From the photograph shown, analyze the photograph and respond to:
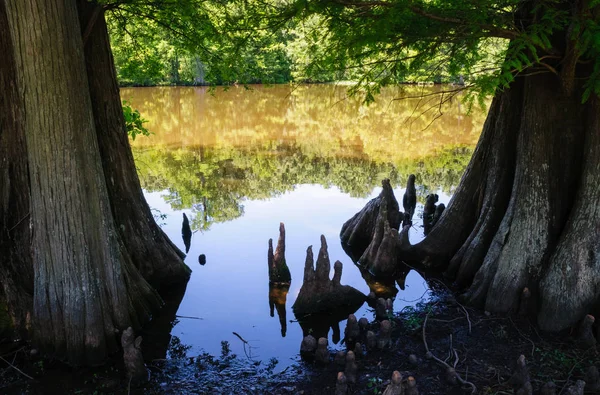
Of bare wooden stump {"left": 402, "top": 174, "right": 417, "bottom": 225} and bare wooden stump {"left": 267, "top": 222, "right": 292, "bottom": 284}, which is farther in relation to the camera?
bare wooden stump {"left": 402, "top": 174, "right": 417, "bottom": 225}

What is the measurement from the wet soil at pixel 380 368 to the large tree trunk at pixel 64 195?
0.40 m

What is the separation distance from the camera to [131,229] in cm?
759

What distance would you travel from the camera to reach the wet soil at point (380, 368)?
5371 millimetres

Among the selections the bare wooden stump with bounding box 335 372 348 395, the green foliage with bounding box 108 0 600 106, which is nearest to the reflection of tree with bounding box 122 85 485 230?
the green foliage with bounding box 108 0 600 106

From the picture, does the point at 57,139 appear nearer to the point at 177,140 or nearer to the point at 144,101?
the point at 177,140

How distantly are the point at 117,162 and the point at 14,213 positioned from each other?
160cm

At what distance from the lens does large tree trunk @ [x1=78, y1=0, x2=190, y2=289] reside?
696 centimetres

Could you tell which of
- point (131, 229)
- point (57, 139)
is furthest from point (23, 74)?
point (131, 229)

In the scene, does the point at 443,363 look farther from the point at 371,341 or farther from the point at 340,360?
the point at 340,360

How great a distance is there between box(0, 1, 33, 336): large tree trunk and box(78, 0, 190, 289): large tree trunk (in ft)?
3.85

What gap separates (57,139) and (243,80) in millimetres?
2912

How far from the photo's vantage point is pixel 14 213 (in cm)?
623

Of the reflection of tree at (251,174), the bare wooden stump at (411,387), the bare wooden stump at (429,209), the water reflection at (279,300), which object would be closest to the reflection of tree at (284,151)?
the reflection of tree at (251,174)

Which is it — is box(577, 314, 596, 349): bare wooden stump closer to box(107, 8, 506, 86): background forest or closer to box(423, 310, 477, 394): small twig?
box(423, 310, 477, 394): small twig
